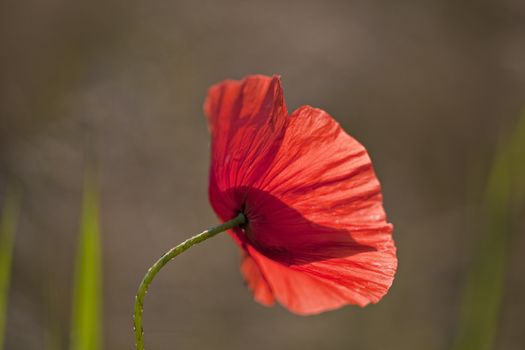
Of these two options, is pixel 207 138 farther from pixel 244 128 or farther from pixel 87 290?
pixel 244 128

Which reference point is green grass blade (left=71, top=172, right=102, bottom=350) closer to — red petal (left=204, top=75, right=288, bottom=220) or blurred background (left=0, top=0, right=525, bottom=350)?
red petal (left=204, top=75, right=288, bottom=220)

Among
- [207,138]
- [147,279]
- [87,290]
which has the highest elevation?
[207,138]

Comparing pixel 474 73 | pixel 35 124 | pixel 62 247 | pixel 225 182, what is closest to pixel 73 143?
pixel 35 124

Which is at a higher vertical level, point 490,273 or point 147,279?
point 490,273

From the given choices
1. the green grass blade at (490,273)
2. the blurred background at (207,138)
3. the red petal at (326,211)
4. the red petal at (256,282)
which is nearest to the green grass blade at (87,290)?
the red petal at (256,282)

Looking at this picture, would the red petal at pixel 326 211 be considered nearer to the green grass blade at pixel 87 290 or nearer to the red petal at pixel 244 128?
the red petal at pixel 244 128

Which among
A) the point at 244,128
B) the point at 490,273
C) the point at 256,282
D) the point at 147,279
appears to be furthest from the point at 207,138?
the point at 147,279
